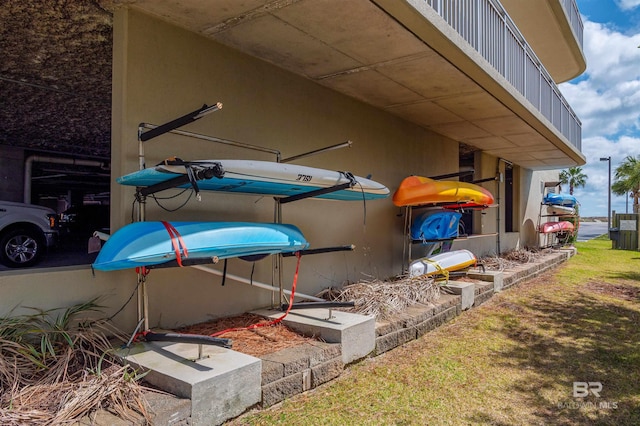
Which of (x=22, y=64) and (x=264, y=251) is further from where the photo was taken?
(x=22, y=64)

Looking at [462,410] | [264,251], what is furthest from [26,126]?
[462,410]

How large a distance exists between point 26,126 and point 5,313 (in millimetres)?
7195

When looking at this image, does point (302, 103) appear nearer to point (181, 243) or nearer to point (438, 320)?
point (181, 243)

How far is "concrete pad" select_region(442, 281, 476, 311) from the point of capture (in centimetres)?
595

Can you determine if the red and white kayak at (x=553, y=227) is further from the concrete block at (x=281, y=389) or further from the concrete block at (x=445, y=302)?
the concrete block at (x=281, y=389)

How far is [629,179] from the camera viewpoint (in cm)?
3091

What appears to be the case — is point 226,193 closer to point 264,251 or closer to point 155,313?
point 264,251

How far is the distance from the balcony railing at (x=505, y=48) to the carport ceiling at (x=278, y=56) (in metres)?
0.43

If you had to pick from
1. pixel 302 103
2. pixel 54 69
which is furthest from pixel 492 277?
pixel 54 69

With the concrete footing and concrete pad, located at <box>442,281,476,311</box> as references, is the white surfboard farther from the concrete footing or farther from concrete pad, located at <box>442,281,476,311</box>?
concrete pad, located at <box>442,281,476,311</box>

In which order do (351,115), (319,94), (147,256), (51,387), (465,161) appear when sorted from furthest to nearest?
(465,161), (351,115), (319,94), (147,256), (51,387)

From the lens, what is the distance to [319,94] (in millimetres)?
5480

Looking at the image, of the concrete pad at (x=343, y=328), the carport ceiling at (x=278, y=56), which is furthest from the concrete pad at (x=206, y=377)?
the carport ceiling at (x=278, y=56)

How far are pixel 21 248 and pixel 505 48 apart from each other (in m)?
8.06
